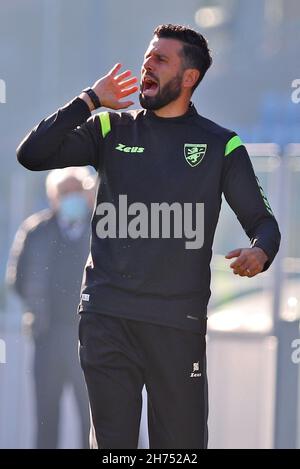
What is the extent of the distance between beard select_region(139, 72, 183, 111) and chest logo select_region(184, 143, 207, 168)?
16cm

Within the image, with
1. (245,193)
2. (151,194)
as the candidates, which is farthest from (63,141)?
(245,193)

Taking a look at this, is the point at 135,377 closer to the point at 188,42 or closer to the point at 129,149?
the point at 129,149

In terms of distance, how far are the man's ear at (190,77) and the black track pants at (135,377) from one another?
0.81 m

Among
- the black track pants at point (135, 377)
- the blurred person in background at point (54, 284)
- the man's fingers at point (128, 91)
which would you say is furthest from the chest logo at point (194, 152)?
the blurred person in background at point (54, 284)

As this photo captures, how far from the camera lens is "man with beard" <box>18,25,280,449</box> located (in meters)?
3.78

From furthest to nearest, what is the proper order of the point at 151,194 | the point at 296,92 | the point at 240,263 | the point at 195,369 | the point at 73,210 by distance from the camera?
the point at 73,210 → the point at 296,92 → the point at 195,369 → the point at 151,194 → the point at 240,263

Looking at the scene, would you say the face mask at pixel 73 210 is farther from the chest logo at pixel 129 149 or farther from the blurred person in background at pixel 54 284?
the chest logo at pixel 129 149

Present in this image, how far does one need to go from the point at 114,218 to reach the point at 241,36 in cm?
216

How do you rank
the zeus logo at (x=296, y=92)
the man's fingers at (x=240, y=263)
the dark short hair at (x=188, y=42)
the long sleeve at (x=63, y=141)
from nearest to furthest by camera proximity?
the man's fingers at (x=240, y=263), the long sleeve at (x=63, y=141), the dark short hair at (x=188, y=42), the zeus logo at (x=296, y=92)

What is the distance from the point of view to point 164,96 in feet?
12.7

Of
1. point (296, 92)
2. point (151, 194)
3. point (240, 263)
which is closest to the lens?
point (240, 263)

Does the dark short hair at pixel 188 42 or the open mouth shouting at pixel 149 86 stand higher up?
the dark short hair at pixel 188 42

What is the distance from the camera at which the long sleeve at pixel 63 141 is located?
376cm

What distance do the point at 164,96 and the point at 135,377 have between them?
2.97 ft
